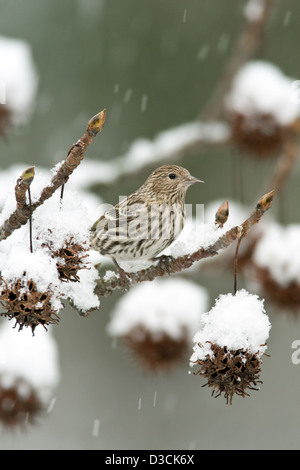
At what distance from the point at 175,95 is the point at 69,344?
3669 millimetres

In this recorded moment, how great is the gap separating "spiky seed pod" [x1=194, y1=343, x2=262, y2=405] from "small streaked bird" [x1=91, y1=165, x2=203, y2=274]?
4.62 ft

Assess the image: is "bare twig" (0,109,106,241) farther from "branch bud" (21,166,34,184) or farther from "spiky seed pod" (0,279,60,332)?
"spiky seed pod" (0,279,60,332)

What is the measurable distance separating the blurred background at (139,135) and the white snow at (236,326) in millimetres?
5666

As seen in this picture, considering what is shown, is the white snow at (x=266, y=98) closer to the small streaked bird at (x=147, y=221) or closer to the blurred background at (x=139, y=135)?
the small streaked bird at (x=147, y=221)

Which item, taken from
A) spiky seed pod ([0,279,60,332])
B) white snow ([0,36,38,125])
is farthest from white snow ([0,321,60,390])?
spiky seed pod ([0,279,60,332])

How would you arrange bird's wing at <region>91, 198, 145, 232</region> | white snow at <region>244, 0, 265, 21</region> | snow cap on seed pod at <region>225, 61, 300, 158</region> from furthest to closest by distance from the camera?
white snow at <region>244, 0, 265, 21</region> → snow cap on seed pod at <region>225, 61, 300, 158</region> → bird's wing at <region>91, 198, 145, 232</region>

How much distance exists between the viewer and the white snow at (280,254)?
3586mm

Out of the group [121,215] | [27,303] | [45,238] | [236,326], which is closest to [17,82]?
[121,215]

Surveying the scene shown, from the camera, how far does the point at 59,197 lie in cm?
229

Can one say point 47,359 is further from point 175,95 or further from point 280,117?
point 175,95

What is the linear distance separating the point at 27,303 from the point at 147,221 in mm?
1687

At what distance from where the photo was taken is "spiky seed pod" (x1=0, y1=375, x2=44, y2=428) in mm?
3682

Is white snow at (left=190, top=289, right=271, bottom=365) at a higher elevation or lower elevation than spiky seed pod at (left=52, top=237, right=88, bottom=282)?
lower

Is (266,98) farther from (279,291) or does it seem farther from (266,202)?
(266,202)
